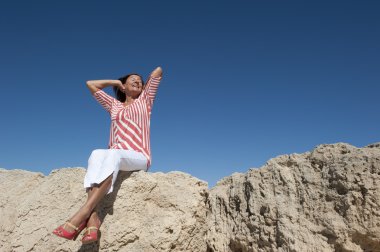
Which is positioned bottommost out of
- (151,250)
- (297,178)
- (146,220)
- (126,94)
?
(151,250)

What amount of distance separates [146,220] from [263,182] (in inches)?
46.5

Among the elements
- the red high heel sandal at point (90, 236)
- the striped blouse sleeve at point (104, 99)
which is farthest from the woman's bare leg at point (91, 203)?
the striped blouse sleeve at point (104, 99)

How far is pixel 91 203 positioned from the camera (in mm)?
3170

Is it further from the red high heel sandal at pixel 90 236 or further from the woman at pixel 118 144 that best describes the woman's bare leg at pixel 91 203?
the red high heel sandal at pixel 90 236

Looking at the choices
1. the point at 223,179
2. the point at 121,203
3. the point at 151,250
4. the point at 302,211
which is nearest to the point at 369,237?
the point at 302,211

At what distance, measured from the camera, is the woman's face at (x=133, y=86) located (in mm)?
4363

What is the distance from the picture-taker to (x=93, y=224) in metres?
3.13

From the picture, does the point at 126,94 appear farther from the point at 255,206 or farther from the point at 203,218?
the point at 255,206

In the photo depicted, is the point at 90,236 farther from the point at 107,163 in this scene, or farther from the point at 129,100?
the point at 129,100

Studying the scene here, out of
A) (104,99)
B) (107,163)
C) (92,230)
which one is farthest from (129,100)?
(92,230)

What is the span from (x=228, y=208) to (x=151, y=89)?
1.76m

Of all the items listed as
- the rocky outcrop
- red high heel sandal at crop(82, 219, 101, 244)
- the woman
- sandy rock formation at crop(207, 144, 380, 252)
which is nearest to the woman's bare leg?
the woman

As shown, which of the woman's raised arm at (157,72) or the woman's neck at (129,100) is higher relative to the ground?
the woman's raised arm at (157,72)

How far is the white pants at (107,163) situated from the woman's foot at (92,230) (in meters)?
0.27
